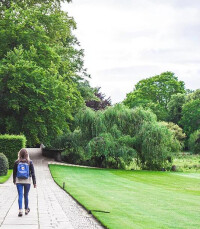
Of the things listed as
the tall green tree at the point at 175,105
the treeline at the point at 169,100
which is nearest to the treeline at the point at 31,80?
the treeline at the point at 169,100

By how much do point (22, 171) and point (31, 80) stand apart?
2111cm

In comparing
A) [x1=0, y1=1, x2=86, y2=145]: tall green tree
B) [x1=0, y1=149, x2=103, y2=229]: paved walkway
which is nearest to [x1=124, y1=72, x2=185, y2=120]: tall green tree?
[x1=0, y1=1, x2=86, y2=145]: tall green tree

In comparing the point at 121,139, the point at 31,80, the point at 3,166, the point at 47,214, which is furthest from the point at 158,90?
the point at 47,214

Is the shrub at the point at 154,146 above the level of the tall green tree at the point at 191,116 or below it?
below

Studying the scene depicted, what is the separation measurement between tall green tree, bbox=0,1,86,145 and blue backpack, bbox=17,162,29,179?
1979 cm

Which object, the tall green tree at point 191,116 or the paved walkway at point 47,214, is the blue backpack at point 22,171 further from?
the tall green tree at point 191,116

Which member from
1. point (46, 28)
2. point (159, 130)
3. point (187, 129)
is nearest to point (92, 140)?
point (159, 130)

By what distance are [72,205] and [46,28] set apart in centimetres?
2749

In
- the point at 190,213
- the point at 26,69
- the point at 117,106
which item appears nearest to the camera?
the point at 190,213

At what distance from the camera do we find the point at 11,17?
32125mm

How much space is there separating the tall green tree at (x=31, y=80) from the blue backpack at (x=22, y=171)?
19.8m

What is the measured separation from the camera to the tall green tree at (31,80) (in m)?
29.9

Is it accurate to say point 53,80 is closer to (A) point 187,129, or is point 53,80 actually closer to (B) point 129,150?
(B) point 129,150

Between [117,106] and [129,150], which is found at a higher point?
[117,106]
